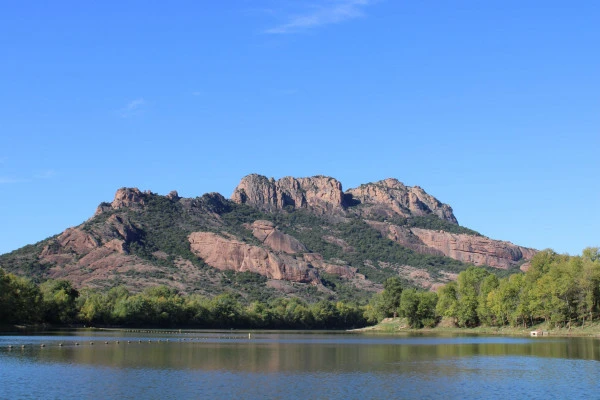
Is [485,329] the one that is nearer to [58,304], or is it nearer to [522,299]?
[522,299]

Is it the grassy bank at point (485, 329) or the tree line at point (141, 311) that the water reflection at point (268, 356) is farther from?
the tree line at point (141, 311)

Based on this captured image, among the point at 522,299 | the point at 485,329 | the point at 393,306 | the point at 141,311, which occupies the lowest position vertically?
the point at 485,329

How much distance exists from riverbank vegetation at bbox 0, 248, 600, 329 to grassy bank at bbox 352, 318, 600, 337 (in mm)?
1286

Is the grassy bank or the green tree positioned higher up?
the green tree

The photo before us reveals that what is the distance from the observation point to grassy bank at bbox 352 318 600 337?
10025cm

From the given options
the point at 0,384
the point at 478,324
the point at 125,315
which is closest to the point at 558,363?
the point at 0,384

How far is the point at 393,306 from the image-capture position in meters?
161

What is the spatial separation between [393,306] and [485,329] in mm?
37420

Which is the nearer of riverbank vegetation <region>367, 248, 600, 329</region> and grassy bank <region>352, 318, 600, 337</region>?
grassy bank <region>352, 318, 600, 337</region>

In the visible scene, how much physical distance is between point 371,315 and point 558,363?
122 metres

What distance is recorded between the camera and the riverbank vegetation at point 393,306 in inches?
4092

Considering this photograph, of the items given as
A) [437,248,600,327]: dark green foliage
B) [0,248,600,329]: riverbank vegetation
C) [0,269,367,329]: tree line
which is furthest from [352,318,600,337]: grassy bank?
[0,269,367,329]: tree line

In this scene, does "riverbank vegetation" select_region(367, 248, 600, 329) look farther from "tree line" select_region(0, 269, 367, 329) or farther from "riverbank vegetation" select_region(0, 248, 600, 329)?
"tree line" select_region(0, 269, 367, 329)

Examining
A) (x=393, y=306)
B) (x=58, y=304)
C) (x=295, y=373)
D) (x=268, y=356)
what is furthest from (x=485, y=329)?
(x=295, y=373)
